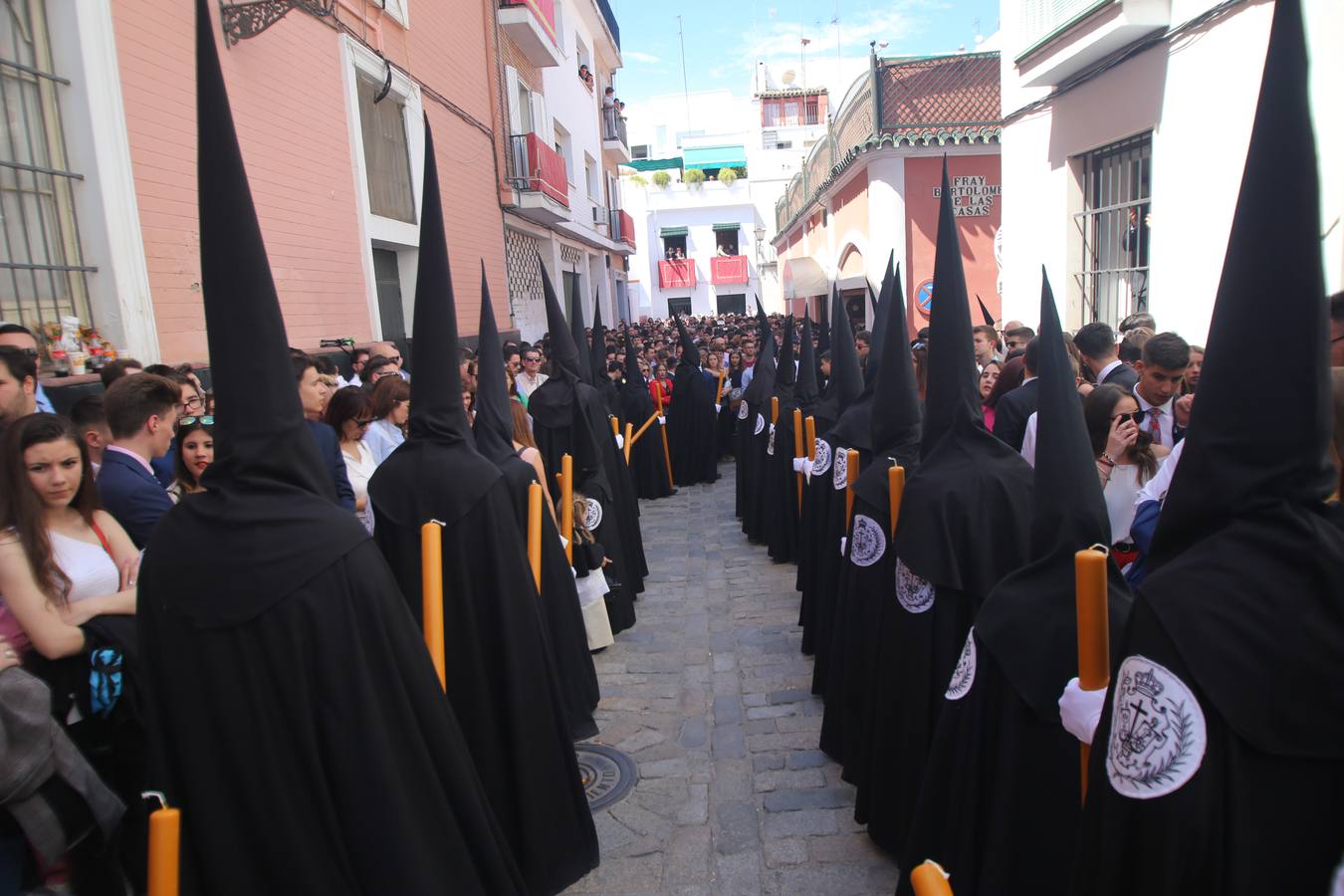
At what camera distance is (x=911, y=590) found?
331cm

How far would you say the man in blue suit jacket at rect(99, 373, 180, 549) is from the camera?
3.59 m

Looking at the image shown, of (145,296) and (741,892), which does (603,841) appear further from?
(145,296)

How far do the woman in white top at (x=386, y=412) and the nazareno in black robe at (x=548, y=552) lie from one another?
1054 mm

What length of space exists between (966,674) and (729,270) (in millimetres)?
41491

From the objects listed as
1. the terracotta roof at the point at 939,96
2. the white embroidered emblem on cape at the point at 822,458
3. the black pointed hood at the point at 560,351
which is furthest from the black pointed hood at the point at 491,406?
the terracotta roof at the point at 939,96

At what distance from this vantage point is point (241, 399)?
85.6 inches

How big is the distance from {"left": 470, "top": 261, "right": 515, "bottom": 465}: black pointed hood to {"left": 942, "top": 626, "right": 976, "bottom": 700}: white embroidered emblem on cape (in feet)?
8.04

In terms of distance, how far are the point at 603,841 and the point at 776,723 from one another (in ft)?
4.44

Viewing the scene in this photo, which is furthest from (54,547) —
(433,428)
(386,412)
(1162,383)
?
(1162,383)

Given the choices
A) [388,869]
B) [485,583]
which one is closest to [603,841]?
[485,583]

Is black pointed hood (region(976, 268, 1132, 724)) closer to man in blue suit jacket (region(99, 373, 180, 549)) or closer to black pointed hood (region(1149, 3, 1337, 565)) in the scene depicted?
black pointed hood (region(1149, 3, 1337, 565))

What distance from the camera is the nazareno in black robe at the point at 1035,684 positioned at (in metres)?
2.35

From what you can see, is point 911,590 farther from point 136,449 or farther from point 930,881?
point 136,449

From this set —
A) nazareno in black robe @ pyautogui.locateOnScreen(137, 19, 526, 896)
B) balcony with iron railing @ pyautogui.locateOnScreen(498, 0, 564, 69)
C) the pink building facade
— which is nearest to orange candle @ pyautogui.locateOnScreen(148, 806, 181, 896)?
nazareno in black robe @ pyautogui.locateOnScreen(137, 19, 526, 896)
